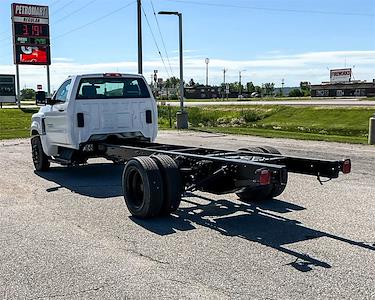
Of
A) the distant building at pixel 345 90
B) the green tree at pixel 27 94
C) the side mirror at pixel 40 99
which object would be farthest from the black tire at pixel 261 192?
the green tree at pixel 27 94

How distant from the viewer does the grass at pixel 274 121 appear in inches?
1005

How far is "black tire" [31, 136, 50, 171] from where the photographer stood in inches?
464

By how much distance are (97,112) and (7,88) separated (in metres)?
50.9

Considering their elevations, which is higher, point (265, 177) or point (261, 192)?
point (265, 177)

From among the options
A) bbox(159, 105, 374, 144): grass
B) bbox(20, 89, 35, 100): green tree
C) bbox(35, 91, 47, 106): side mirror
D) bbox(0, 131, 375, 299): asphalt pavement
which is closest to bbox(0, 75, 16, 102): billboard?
bbox(159, 105, 374, 144): grass

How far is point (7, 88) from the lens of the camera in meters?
57.7

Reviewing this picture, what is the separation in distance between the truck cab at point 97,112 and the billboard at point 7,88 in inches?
1904

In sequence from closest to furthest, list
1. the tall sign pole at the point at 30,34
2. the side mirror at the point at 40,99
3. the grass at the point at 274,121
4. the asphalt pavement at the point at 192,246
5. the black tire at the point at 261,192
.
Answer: the asphalt pavement at the point at 192,246, the black tire at the point at 261,192, the side mirror at the point at 40,99, the grass at the point at 274,121, the tall sign pole at the point at 30,34

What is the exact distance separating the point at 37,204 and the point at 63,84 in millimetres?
3583

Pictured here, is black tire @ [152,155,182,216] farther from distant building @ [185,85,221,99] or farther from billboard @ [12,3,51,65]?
distant building @ [185,85,221,99]

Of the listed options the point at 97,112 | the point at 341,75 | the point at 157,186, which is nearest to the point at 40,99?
the point at 97,112

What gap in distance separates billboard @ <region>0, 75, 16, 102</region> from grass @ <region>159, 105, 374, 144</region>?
994 inches

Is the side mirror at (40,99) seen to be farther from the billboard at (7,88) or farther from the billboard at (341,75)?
the billboard at (341,75)

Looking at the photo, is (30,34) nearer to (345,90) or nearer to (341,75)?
(345,90)
